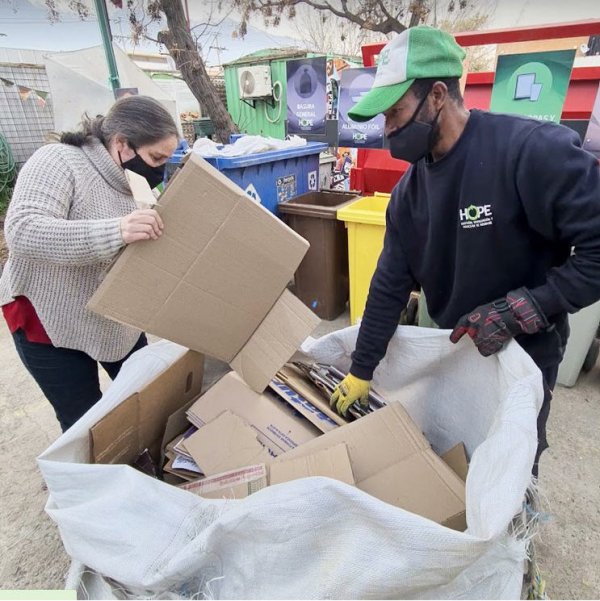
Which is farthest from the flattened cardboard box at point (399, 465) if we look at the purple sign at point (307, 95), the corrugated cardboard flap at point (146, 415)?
the purple sign at point (307, 95)

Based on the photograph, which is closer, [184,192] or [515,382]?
[515,382]

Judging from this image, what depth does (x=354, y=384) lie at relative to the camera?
1.42 m

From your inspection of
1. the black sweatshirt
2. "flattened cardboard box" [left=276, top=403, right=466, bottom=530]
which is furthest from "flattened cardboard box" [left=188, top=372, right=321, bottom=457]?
the black sweatshirt

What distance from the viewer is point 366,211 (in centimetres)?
274

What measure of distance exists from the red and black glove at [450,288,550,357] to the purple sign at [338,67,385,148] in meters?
3.02

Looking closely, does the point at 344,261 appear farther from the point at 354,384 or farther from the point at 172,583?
the point at 172,583

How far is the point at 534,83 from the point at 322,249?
1764 millimetres

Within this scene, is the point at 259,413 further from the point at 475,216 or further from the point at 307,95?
the point at 307,95

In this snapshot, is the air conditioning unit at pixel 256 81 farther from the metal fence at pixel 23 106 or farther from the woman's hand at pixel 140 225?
the woman's hand at pixel 140 225

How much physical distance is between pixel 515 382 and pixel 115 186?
1.33 m

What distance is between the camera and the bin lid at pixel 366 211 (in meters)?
2.68

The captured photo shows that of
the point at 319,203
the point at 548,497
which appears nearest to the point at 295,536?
the point at 548,497

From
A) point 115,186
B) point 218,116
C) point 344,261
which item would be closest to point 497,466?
point 115,186

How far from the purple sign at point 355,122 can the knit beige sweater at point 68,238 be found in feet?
9.37
